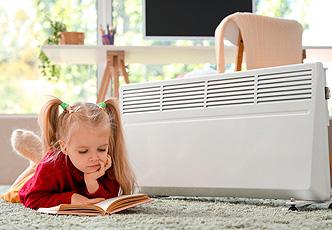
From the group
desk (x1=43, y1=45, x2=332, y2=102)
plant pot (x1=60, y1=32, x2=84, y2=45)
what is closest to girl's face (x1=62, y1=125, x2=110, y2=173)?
desk (x1=43, y1=45, x2=332, y2=102)

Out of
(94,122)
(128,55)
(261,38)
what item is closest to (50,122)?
(94,122)

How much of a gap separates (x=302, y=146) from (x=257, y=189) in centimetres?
18

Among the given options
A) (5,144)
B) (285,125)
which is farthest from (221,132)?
(5,144)

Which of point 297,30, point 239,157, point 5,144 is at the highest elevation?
point 297,30

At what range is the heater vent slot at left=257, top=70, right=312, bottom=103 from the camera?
1694mm

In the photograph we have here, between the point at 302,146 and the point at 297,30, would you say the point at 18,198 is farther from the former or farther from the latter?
the point at 297,30

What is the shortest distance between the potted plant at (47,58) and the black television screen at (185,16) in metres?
0.52

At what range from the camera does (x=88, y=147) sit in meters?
1.61

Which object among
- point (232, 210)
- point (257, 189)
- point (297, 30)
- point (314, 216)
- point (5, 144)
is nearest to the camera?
point (314, 216)

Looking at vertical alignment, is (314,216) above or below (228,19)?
below

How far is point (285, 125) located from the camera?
1.71m

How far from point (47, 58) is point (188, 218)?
7.60 feet

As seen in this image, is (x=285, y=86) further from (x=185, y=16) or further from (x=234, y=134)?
(x=185, y=16)

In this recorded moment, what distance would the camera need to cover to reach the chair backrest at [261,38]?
210cm
